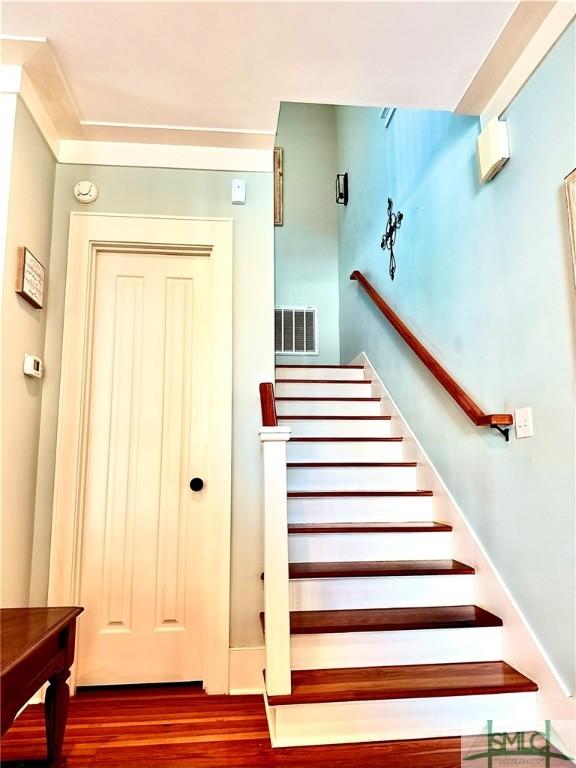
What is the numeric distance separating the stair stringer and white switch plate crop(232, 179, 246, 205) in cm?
166

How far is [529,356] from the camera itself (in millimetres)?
1854

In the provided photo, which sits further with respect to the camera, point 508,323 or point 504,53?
point 508,323

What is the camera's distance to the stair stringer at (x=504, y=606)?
1.66 meters

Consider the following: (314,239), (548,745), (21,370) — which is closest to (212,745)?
(548,745)

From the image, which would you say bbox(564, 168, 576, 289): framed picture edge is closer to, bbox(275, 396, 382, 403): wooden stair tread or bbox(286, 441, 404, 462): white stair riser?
bbox(286, 441, 404, 462): white stair riser

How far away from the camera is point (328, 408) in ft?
11.3

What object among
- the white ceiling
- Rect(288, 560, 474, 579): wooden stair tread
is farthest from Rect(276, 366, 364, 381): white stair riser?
the white ceiling

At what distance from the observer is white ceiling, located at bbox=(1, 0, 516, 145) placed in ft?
5.57

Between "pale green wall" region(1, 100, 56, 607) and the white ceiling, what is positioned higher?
the white ceiling

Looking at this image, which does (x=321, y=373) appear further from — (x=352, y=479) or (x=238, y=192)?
(x=238, y=192)

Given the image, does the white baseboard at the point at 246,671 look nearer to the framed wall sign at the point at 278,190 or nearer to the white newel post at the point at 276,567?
the white newel post at the point at 276,567

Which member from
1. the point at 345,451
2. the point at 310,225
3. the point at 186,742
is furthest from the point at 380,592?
the point at 310,225

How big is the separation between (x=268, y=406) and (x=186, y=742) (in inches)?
48.4

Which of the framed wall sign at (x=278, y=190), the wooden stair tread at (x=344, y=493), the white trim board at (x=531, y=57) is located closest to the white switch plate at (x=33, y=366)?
the wooden stair tread at (x=344, y=493)
